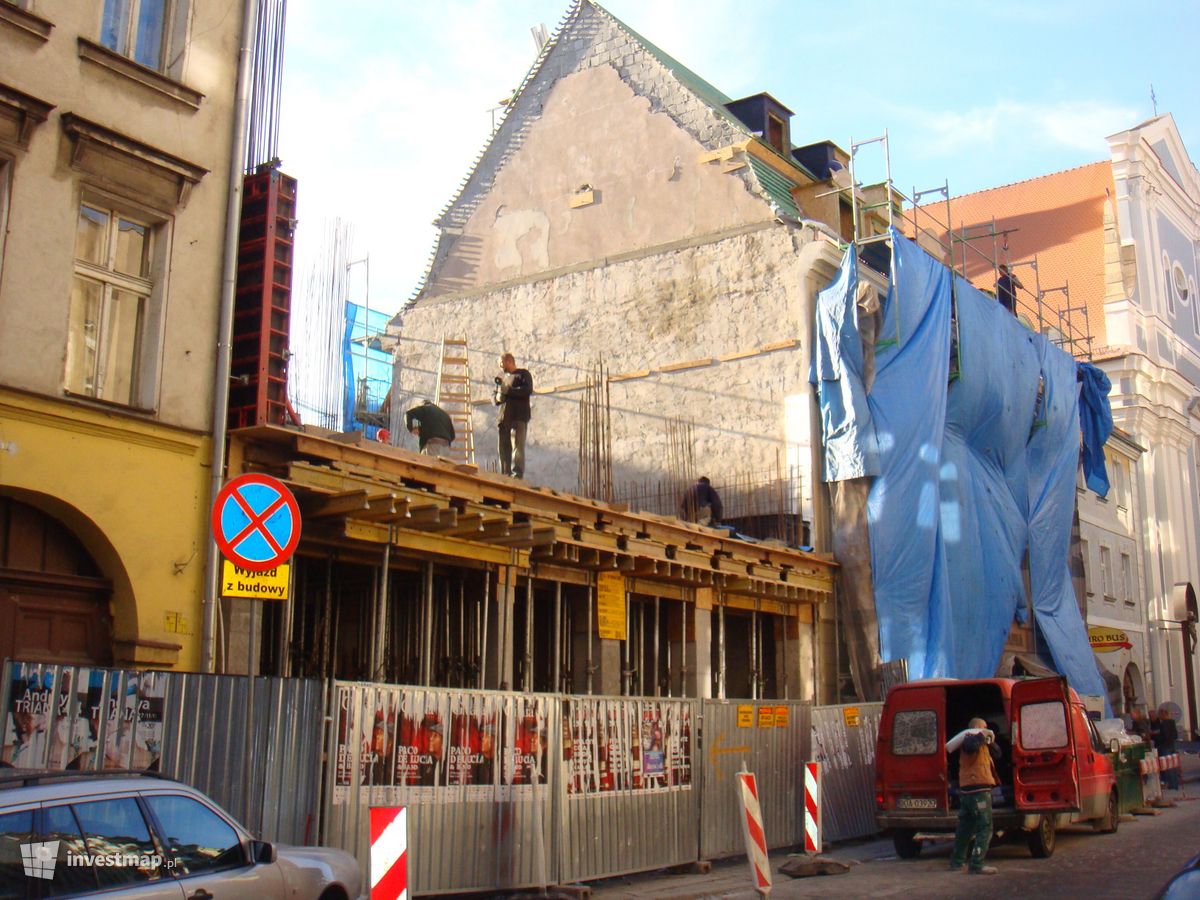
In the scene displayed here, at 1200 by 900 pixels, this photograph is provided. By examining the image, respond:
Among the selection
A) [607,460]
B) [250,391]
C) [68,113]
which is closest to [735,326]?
[607,460]

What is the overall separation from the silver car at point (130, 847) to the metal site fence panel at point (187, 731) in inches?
50.8

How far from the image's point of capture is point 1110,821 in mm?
16828

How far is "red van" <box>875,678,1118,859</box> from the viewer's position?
1423cm

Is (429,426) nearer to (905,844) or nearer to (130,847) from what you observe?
(905,844)

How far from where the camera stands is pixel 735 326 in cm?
2325

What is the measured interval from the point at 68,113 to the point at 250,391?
298 cm

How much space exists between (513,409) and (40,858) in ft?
40.5

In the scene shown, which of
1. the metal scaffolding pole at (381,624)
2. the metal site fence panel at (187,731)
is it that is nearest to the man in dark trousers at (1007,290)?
the metal scaffolding pole at (381,624)


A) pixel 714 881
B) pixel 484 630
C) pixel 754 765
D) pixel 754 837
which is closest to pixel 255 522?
pixel 754 837

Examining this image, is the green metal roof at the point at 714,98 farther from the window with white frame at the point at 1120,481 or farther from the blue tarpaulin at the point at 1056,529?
the window with white frame at the point at 1120,481

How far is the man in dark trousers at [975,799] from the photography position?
43.0 ft

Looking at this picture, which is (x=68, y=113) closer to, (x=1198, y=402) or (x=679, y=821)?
(x=679, y=821)

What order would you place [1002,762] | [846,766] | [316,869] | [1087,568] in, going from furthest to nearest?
[1087,568], [846,766], [1002,762], [316,869]

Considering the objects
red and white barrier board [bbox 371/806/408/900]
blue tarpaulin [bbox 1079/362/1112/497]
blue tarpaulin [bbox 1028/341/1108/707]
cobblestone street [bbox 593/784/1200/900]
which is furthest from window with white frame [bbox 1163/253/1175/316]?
red and white barrier board [bbox 371/806/408/900]
